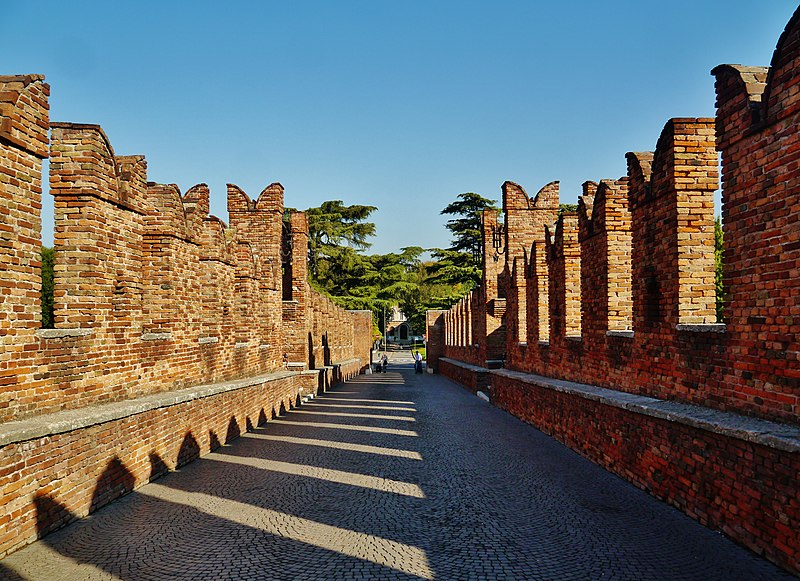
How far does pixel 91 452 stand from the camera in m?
6.27

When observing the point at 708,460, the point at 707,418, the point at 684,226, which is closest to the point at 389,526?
the point at 708,460

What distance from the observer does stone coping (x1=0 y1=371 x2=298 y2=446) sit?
521 centimetres

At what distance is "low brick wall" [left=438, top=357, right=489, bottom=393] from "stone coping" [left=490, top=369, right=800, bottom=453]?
11.1 meters

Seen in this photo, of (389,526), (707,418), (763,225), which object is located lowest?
(389,526)

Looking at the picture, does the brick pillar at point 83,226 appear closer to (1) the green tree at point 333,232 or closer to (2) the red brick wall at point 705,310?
(2) the red brick wall at point 705,310

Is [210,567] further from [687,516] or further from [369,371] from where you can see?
[369,371]

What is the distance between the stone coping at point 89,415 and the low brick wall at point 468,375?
12.0 m

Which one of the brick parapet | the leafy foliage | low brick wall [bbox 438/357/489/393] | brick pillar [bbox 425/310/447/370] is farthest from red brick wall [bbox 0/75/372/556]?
the leafy foliage

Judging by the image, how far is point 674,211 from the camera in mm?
7199

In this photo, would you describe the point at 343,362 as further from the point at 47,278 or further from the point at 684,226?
the point at 684,226

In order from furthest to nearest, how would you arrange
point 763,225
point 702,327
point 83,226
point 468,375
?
point 468,375 → point 83,226 → point 702,327 → point 763,225

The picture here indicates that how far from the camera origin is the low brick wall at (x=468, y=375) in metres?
20.6

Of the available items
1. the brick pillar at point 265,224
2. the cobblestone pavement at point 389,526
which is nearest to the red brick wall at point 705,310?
the cobblestone pavement at point 389,526

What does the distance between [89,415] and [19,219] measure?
2044 mm
